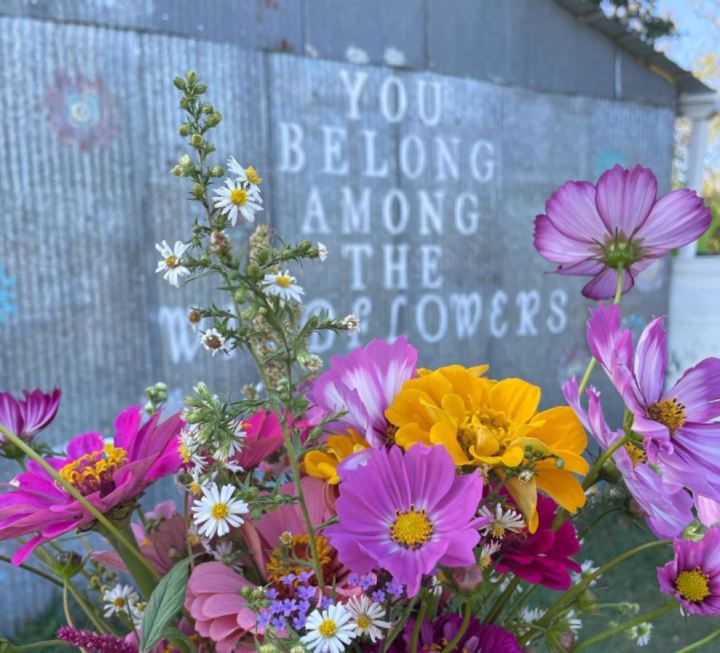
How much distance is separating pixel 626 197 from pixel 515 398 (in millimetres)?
163

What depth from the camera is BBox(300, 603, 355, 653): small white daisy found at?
0.33 metres

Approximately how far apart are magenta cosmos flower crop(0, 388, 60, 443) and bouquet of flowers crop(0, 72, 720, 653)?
0.02m

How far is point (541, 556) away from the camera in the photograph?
40cm

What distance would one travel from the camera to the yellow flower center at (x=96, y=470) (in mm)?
430

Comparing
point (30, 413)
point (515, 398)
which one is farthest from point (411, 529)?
point (30, 413)

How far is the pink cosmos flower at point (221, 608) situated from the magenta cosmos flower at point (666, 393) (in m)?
0.25

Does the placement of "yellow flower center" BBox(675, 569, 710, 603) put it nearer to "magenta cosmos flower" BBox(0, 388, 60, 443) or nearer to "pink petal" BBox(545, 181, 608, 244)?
"pink petal" BBox(545, 181, 608, 244)

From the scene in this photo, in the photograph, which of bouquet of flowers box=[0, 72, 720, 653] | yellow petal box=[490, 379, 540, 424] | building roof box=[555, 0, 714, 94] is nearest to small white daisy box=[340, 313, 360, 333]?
bouquet of flowers box=[0, 72, 720, 653]

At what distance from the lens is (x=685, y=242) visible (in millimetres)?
458

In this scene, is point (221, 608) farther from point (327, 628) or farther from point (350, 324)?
point (350, 324)

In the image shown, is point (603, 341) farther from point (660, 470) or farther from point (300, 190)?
Answer: point (300, 190)

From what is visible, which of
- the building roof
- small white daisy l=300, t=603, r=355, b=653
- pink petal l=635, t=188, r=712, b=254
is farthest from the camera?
the building roof

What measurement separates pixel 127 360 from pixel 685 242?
6.49 feet

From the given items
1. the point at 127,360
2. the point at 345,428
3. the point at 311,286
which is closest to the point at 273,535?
the point at 345,428
